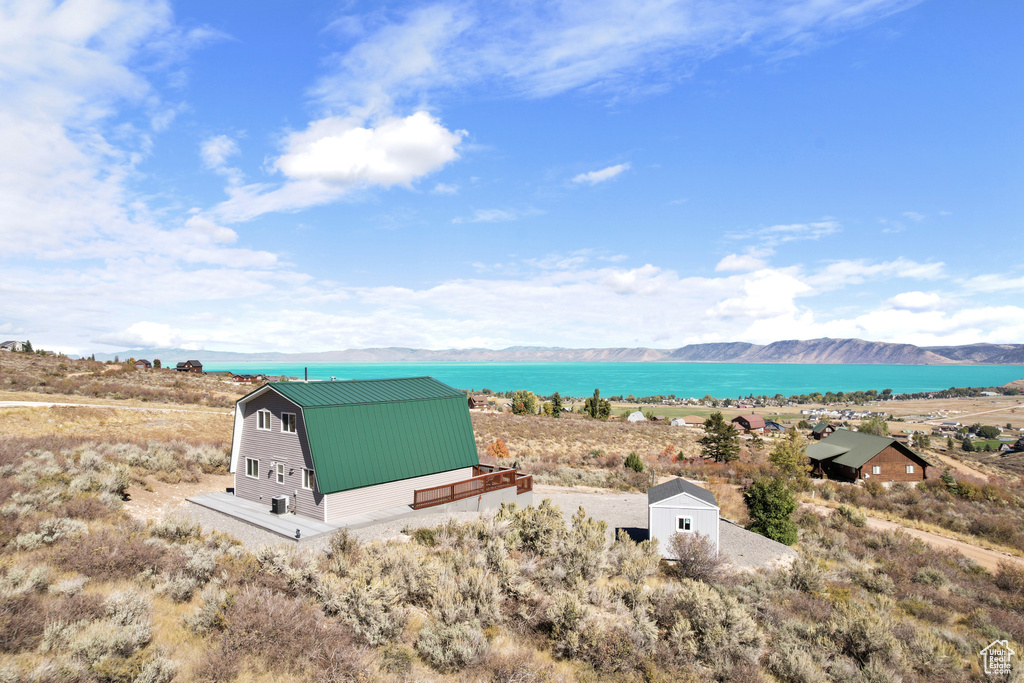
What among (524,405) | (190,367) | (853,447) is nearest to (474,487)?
(853,447)

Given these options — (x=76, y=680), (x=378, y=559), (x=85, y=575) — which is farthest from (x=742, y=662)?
(x=85, y=575)

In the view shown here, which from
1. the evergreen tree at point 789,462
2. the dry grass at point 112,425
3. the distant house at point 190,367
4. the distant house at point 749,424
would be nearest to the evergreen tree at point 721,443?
the evergreen tree at point 789,462

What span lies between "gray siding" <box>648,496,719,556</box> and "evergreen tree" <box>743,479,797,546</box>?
4.99 m

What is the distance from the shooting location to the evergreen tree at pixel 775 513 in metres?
20.1

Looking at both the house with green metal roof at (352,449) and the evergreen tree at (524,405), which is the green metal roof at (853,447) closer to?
the house with green metal roof at (352,449)

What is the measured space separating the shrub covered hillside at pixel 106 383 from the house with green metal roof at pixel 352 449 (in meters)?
29.3

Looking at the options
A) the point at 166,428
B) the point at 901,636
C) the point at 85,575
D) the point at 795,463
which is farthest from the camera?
the point at 795,463

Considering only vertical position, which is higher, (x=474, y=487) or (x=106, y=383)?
(x=106, y=383)

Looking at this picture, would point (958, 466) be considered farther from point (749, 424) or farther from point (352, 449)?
point (352, 449)

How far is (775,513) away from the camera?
20312 millimetres

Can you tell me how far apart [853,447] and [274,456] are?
42.8 metres

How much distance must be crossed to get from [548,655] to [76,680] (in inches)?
265

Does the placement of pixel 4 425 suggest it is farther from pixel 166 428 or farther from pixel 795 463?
pixel 795 463

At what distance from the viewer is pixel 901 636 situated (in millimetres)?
10375
